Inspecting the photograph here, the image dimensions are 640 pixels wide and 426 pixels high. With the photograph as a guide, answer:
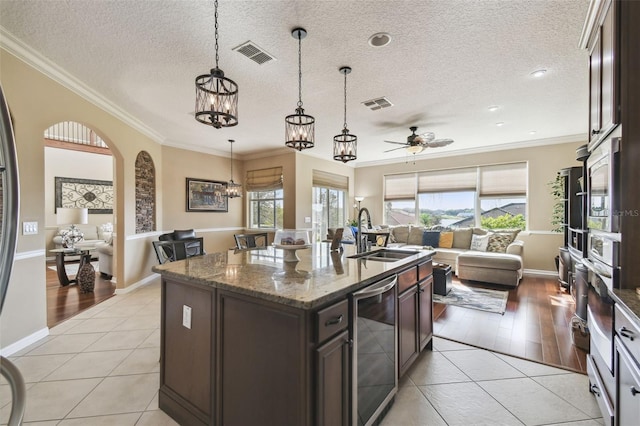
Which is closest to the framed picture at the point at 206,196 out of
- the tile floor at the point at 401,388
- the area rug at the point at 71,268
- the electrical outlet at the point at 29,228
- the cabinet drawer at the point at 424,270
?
the area rug at the point at 71,268

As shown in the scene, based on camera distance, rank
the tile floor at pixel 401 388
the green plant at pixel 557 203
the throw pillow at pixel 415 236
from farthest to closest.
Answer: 1. the throw pillow at pixel 415 236
2. the green plant at pixel 557 203
3. the tile floor at pixel 401 388

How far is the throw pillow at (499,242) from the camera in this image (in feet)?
18.6

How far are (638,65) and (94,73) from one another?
176 inches

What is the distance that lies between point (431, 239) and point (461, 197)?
1415 mm

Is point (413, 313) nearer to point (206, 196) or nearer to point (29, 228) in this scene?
point (29, 228)

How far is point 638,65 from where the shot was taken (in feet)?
4.81

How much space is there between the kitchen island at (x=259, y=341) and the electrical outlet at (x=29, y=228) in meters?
1.99

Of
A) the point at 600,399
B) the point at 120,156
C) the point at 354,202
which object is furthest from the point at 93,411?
the point at 354,202

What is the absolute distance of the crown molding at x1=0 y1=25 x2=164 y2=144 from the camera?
2.48 meters

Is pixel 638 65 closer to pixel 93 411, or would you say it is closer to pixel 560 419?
pixel 560 419

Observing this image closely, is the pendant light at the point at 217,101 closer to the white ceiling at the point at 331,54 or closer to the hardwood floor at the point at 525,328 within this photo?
the white ceiling at the point at 331,54

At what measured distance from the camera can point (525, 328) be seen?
125 inches

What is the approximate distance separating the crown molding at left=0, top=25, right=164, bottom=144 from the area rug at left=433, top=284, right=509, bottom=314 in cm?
540

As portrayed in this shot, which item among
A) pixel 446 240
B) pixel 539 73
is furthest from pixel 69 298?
pixel 446 240
